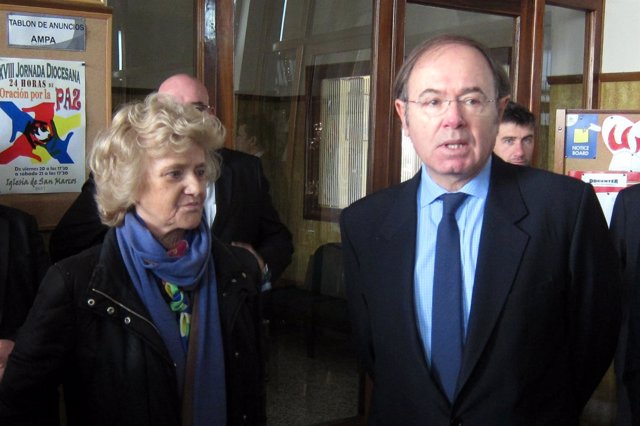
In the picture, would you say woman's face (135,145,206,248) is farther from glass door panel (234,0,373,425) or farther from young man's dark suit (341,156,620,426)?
glass door panel (234,0,373,425)

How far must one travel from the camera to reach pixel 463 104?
1.75 m

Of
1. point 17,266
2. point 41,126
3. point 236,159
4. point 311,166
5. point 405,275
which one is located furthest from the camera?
point 311,166

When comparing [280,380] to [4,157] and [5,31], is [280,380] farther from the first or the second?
[5,31]

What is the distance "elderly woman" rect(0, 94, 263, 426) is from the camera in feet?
5.61

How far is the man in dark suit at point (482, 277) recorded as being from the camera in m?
1.67

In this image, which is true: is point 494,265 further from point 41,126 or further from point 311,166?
point 311,166

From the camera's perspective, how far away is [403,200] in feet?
6.22

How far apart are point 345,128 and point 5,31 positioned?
1.67 metres

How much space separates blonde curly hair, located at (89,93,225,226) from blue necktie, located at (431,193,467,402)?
2.21ft

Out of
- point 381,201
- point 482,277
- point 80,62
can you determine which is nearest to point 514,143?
point 381,201

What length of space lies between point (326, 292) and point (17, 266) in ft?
5.82

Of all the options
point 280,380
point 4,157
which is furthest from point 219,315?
point 280,380

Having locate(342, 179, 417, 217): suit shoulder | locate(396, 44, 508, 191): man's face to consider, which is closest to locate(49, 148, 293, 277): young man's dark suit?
locate(342, 179, 417, 217): suit shoulder

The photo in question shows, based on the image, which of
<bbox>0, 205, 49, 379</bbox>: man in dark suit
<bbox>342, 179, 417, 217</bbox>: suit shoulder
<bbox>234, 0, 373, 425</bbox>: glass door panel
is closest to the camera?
<bbox>342, 179, 417, 217</bbox>: suit shoulder
